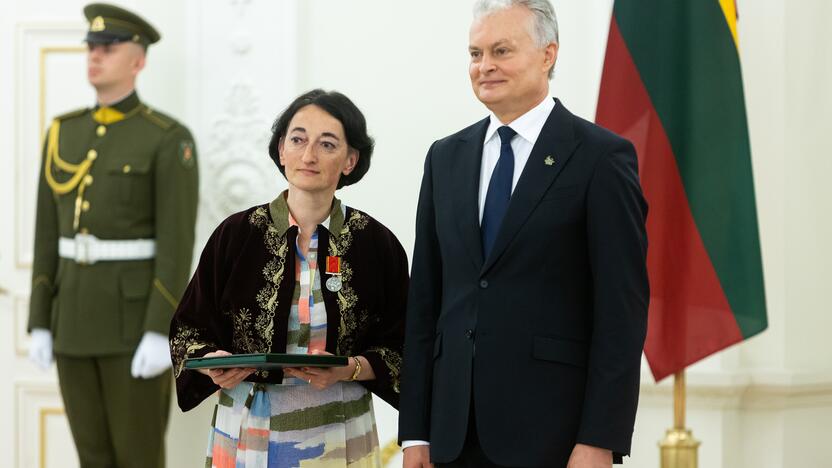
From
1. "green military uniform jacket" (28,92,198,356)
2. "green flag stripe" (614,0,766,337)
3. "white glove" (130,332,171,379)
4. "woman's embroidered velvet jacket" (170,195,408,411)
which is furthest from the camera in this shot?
"green military uniform jacket" (28,92,198,356)

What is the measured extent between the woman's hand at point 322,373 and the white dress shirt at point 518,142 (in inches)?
7.0

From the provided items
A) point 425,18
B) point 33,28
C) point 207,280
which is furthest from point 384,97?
point 207,280

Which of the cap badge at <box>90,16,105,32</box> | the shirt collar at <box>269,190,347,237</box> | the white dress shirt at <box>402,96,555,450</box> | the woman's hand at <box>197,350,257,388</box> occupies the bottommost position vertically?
the woman's hand at <box>197,350,257,388</box>

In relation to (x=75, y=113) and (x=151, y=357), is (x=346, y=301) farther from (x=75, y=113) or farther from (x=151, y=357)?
(x=75, y=113)

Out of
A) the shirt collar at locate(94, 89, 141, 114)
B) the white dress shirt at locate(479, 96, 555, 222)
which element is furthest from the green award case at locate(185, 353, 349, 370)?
the shirt collar at locate(94, 89, 141, 114)

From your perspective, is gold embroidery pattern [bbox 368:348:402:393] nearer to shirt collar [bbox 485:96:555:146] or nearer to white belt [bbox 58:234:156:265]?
shirt collar [bbox 485:96:555:146]

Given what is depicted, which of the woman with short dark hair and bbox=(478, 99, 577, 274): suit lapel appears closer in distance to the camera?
bbox=(478, 99, 577, 274): suit lapel

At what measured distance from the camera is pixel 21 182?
481 centimetres

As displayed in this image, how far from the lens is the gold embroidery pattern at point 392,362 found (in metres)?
2.37

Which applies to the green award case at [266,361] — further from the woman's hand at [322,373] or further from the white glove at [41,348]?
the white glove at [41,348]

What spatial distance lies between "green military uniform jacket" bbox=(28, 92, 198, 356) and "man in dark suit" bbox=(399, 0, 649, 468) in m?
2.03

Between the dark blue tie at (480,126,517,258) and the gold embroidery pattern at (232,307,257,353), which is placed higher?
the dark blue tie at (480,126,517,258)

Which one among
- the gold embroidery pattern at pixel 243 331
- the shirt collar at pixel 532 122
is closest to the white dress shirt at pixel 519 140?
the shirt collar at pixel 532 122

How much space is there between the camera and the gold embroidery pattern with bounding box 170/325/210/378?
231 centimetres
